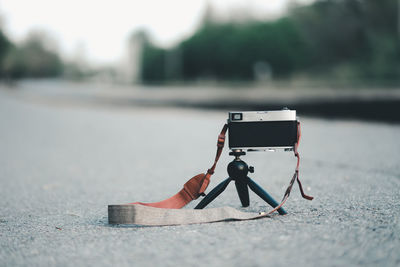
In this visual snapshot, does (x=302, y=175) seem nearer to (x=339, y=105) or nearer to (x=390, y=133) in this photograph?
(x=390, y=133)

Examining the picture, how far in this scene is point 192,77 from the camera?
58.8 metres

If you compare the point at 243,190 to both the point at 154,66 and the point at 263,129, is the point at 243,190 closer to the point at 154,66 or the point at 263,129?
the point at 263,129

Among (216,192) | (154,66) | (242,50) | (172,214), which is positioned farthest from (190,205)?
(154,66)

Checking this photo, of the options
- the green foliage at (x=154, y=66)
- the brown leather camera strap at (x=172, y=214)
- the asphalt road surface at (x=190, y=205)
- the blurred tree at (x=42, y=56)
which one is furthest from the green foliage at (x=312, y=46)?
the blurred tree at (x=42, y=56)

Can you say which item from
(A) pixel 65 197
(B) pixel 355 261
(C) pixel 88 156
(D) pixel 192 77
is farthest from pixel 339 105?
(D) pixel 192 77

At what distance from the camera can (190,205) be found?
3680mm

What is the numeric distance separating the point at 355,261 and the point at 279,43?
47183 millimetres

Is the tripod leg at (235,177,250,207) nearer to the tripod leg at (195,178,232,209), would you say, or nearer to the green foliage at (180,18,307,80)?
the tripod leg at (195,178,232,209)

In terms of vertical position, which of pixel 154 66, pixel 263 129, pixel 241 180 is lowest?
pixel 241 180

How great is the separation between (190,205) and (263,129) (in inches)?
45.5

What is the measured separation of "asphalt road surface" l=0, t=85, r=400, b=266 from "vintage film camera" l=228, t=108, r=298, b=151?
0.54m

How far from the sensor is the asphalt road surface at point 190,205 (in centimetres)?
238

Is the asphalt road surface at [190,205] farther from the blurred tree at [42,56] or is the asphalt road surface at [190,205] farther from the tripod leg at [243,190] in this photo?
the blurred tree at [42,56]

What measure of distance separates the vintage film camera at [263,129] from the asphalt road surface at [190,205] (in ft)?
1.77
